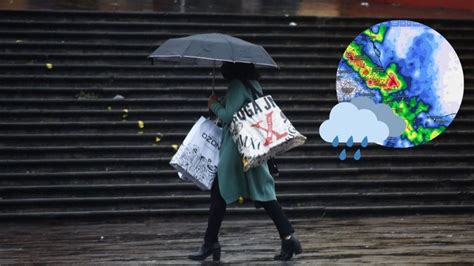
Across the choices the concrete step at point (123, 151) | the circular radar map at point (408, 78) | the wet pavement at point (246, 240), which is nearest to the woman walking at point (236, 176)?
the wet pavement at point (246, 240)

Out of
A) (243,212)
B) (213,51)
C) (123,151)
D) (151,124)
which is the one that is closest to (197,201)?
(243,212)

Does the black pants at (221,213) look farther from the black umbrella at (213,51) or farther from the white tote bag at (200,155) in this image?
the black umbrella at (213,51)

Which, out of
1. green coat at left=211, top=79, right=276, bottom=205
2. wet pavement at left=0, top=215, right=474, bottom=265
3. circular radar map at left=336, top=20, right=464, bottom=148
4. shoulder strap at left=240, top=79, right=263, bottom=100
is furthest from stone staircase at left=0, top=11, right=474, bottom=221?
shoulder strap at left=240, top=79, right=263, bottom=100

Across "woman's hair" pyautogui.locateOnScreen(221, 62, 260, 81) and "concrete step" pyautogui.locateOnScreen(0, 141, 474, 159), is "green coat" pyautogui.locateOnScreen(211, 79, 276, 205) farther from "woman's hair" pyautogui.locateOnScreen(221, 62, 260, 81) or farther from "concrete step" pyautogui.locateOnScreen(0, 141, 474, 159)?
"concrete step" pyautogui.locateOnScreen(0, 141, 474, 159)

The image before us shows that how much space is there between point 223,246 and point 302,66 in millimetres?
4636

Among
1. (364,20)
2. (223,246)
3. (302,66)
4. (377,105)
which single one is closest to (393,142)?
(377,105)

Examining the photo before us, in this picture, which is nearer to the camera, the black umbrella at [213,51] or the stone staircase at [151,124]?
the black umbrella at [213,51]

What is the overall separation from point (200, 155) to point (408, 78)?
295 centimetres

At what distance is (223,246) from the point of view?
9.40 m

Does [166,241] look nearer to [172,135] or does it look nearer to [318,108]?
[172,135]

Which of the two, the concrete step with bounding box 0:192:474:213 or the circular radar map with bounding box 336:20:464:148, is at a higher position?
the circular radar map with bounding box 336:20:464:148

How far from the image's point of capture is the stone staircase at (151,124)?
11352 mm

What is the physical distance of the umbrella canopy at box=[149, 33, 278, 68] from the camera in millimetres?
7965

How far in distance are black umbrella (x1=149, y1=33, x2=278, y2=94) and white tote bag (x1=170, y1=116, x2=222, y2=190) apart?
595 millimetres
